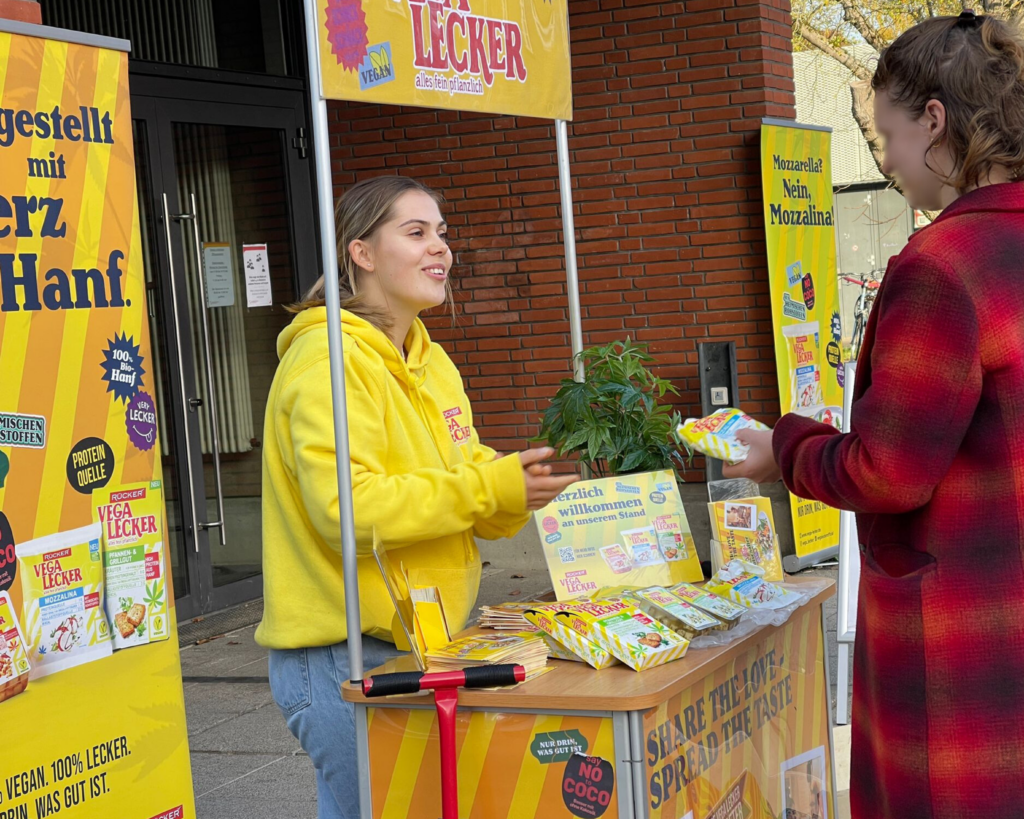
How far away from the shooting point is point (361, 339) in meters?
2.43

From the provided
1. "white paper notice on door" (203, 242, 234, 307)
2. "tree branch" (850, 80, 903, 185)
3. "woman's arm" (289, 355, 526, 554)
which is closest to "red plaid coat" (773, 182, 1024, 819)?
"woman's arm" (289, 355, 526, 554)

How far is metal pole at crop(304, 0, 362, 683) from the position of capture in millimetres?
2199

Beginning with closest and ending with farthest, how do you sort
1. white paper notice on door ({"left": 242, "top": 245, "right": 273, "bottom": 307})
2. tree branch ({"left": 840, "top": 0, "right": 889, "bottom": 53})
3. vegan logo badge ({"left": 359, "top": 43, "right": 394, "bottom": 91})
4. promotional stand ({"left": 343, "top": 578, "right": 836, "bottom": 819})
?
promotional stand ({"left": 343, "top": 578, "right": 836, "bottom": 819}) → vegan logo badge ({"left": 359, "top": 43, "right": 394, "bottom": 91}) → white paper notice on door ({"left": 242, "top": 245, "right": 273, "bottom": 307}) → tree branch ({"left": 840, "top": 0, "right": 889, "bottom": 53})

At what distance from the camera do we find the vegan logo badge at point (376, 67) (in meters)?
2.32

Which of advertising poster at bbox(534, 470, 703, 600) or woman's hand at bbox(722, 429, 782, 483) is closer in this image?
woman's hand at bbox(722, 429, 782, 483)

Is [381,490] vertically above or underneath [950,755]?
above

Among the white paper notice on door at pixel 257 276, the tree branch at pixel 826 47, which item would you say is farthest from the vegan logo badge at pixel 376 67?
the tree branch at pixel 826 47

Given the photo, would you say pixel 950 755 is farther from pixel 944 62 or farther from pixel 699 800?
pixel 944 62

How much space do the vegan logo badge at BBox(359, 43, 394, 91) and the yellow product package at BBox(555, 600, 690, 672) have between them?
3.51 feet

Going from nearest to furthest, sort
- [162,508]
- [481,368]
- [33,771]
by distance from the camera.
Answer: [33,771]
[162,508]
[481,368]

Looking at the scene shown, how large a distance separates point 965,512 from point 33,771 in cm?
230

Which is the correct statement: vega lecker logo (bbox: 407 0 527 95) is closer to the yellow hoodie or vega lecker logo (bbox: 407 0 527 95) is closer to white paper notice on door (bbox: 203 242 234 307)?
the yellow hoodie

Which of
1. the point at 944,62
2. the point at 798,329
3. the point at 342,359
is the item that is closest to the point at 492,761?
the point at 342,359

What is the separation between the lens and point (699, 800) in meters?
2.33
